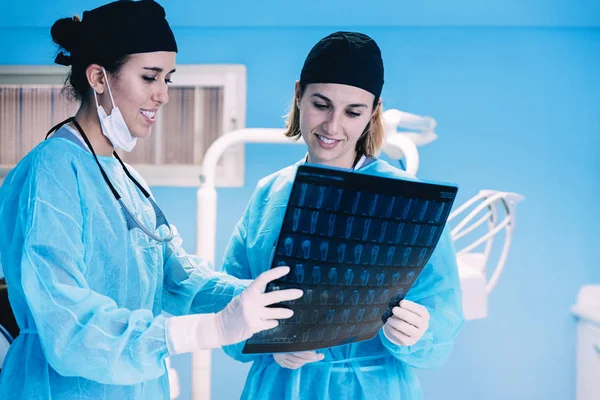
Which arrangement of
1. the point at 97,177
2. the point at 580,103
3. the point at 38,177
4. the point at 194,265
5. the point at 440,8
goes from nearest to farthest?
1. the point at 38,177
2. the point at 97,177
3. the point at 194,265
4. the point at 440,8
5. the point at 580,103

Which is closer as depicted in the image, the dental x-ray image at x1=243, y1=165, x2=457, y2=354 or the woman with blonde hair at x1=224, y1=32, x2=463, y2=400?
the dental x-ray image at x1=243, y1=165, x2=457, y2=354

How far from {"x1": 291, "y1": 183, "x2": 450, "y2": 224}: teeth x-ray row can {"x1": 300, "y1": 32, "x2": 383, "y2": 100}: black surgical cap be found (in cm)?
36

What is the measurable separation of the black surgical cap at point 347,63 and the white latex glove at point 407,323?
45 cm

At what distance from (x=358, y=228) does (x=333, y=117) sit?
0.34m

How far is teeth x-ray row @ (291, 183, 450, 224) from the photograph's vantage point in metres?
0.92

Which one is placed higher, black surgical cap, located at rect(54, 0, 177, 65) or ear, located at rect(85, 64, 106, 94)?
black surgical cap, located at rect(54, 0, 177, 65)

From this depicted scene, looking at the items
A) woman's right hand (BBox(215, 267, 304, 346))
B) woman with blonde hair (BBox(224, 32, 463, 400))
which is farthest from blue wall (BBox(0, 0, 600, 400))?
woman's right hand (BBox(215, 267, 304, 346))

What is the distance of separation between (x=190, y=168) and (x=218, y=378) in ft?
3.39

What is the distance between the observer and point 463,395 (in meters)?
2.94

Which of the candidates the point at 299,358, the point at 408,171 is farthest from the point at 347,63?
the point at 408,171

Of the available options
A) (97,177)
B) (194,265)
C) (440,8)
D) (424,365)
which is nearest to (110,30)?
(97,177)

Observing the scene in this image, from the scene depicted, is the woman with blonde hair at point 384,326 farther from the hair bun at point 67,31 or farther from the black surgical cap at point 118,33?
the hair bun at point 67,31

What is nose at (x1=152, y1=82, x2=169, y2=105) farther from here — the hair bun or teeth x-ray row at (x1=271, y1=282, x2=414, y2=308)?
teeth x-ray row at (x1=271, y1=282, x2=414, y2=308)

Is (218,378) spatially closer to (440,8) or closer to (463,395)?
(463,395)
